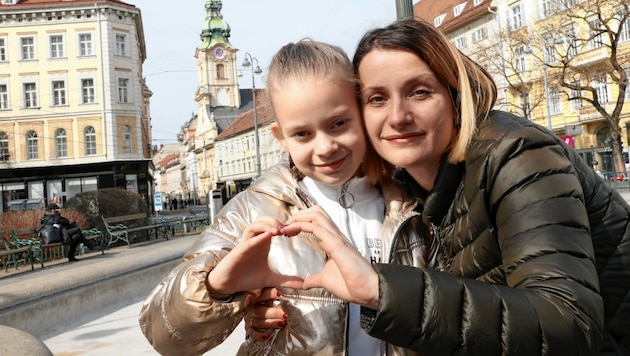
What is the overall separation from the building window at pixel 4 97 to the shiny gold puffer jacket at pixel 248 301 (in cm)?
4030

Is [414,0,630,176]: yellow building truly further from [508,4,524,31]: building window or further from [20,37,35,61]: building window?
[20,37,35,61]: building window

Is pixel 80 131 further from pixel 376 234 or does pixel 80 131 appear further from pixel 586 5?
pixel 376 234

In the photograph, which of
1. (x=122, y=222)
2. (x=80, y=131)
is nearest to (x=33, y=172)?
(x=80, y=131)

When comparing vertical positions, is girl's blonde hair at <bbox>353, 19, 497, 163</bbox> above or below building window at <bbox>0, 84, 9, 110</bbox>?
below

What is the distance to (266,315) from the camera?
1.52 meters

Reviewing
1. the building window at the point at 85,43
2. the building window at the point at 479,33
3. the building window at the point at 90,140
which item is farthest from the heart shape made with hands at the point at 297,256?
the building window at the point at 479,33

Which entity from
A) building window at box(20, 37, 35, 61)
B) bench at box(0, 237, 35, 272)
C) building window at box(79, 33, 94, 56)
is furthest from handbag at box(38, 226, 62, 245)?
building window at box(20, 37, 35, 61)

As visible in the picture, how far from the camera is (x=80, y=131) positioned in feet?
120

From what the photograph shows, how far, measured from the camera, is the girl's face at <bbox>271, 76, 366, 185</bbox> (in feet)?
5.06

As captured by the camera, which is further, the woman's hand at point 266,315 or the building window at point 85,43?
the building window at point 85,43

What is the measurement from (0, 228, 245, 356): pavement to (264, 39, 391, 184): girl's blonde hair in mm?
3228

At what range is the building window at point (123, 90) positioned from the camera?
37.3 meters

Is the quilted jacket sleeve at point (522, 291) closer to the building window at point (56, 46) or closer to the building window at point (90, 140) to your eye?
the building window at point (90, 140)

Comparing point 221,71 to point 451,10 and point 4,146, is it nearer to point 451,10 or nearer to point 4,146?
point 451,10
